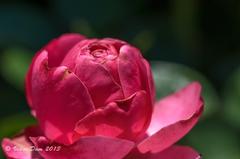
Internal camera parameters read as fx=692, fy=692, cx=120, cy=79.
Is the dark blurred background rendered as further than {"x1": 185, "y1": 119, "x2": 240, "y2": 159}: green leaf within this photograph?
Yes

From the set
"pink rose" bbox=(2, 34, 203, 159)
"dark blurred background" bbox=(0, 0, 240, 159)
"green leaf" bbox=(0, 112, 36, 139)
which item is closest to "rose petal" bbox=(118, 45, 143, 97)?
"pink rose" bbox=(2, 34, 203, 159)

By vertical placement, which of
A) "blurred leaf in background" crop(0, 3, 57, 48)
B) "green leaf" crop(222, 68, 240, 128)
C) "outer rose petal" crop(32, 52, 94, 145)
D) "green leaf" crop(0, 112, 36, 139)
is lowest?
"green leaf" crop(222, 68, 240, 128)

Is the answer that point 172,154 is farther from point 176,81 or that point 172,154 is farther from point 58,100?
point 176,81

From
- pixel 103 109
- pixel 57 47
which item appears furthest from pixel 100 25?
pixel 103 109

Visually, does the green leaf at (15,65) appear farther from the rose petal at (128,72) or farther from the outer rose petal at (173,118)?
the rose petal at (128,72)

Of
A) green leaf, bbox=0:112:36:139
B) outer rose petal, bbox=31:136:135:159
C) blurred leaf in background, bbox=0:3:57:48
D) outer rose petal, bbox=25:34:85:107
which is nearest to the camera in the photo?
outer rose petal, bbox=31:136:135:159

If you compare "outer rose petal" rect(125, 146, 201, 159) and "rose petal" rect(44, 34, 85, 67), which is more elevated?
"rose petal" rect(44, 34, 85, 67)

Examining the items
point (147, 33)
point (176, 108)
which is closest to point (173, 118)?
point (176, 108)

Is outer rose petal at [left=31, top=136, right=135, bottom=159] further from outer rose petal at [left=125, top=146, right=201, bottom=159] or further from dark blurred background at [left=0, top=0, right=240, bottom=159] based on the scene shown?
dark blurred background at [left=0, top=0, right=240, bottom=159]

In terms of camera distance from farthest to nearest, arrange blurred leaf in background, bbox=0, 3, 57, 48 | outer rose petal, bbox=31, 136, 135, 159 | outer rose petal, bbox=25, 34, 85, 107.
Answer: blurred leaf in background, bbox=0, 3, 57, 48, outer rose petal, bbox=25, 34, 85, 107, outer rose petal, bbox=31, 136, 135, 159
